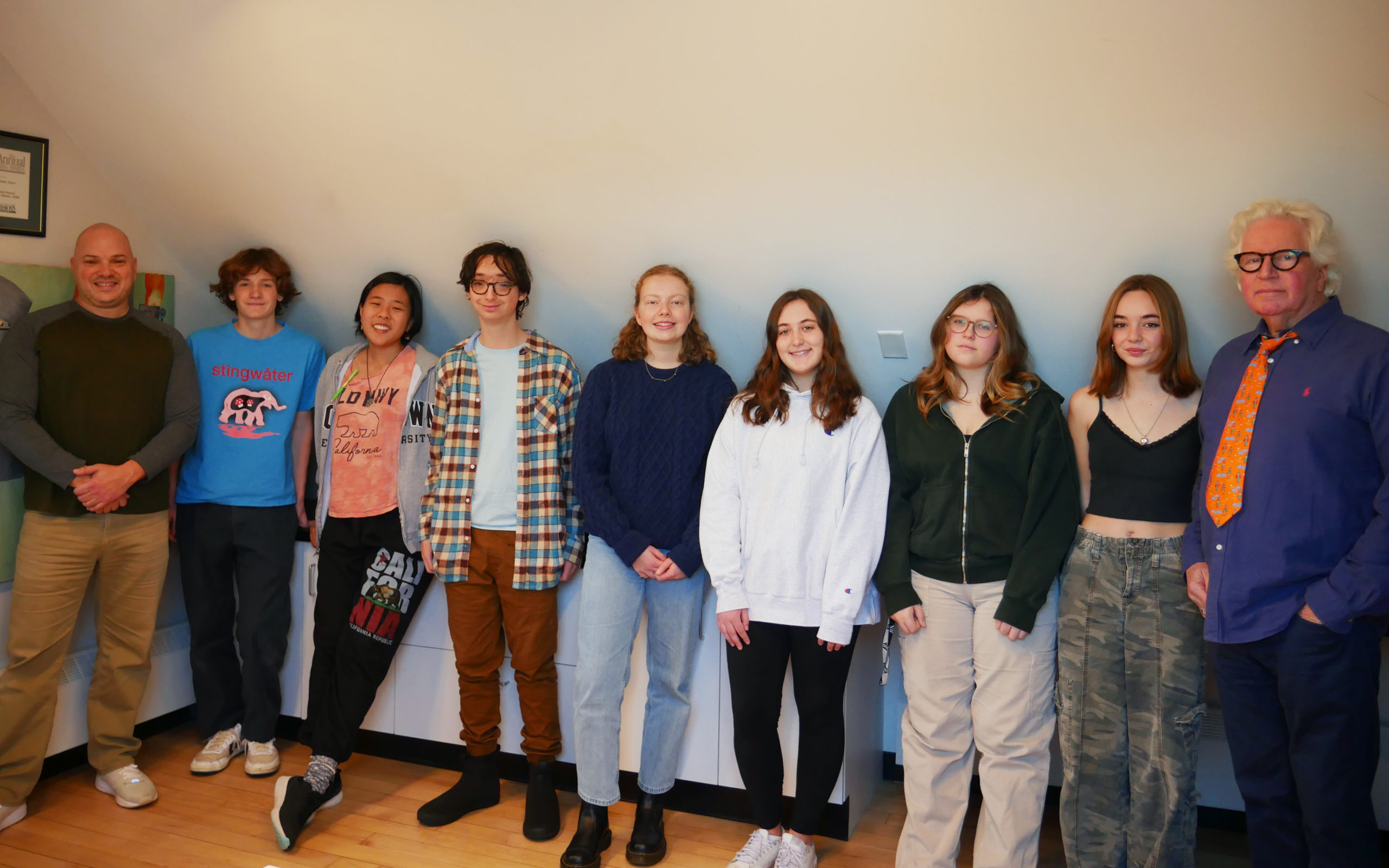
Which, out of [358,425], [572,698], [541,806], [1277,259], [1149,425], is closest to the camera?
[1277,259]

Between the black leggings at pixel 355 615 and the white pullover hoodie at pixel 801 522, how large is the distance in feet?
3.77

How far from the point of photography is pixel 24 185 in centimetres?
312

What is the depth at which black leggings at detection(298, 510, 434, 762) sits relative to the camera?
291 cm

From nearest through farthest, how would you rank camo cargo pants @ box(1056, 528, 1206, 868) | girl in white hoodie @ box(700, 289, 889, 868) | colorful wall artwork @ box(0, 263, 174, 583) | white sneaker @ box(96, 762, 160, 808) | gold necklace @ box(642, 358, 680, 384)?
camo cargo pants @ box(1056, 528, 1206, 868), girl in white hoodie @ box(700, 289, 889, 868), gold necklace @ box(642, 358, 680, 384), white sneaker @ box(96, 762, 160, 808), colorful wall artwork @ box(0, 263, 174, 583)

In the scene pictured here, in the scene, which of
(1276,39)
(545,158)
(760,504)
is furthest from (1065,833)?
(545,158)

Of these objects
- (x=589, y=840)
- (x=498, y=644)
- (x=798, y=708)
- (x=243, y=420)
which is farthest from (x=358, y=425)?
(x=798, y=708)

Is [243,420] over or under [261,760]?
over

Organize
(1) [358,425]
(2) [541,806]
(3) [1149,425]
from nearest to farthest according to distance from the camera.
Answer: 1. (3) [1149,425]
2. (2) [541,806]
3. (1) [358,425]

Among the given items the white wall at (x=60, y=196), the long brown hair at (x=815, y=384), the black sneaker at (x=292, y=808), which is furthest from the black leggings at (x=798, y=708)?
the white wall at (x=60, y=196)

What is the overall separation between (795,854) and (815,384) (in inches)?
50.3

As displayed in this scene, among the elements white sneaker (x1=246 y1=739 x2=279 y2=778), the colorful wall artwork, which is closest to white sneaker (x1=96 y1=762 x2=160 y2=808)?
white sneaker (x1=246 y1=739 x2=279 y2=778)

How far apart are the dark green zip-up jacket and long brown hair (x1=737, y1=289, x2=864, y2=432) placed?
0.74 ft

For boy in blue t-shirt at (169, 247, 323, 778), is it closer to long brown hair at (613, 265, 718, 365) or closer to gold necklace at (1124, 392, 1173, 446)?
long brown hair at (613, 265, 718, 365)

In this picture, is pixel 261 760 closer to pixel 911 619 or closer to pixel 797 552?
pixel 797 552
